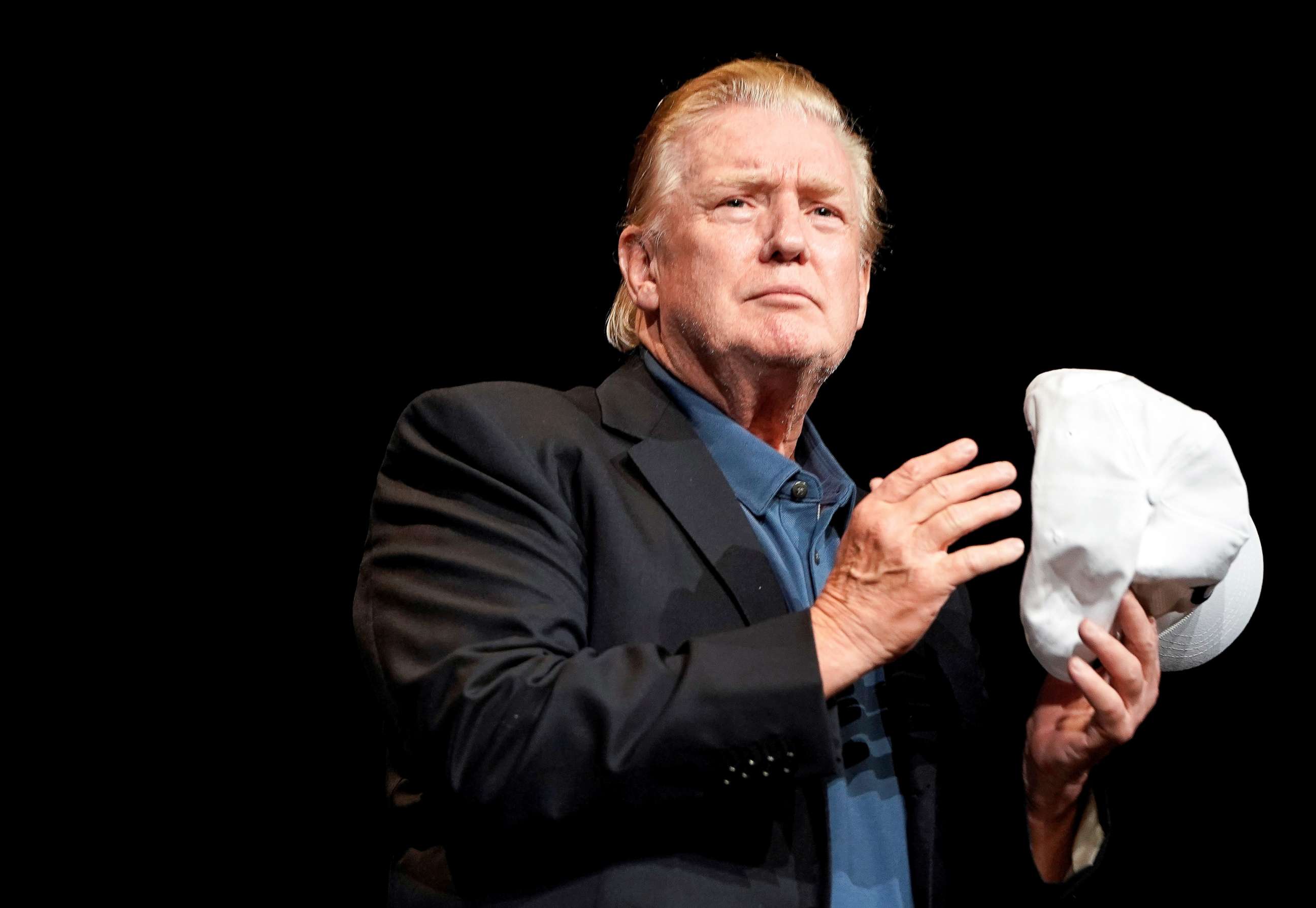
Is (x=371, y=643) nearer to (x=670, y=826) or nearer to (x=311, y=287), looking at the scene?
(x=670, y=826)

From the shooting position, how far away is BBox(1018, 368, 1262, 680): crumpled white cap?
1.38 meters

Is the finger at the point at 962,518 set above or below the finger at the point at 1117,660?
above

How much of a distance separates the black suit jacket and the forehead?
419mm

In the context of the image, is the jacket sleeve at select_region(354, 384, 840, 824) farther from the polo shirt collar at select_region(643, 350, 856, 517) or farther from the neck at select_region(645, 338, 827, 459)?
the neck at select_region(645, 338, 827, 459)

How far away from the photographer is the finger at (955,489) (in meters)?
1.38

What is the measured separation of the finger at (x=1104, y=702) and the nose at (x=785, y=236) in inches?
28.8

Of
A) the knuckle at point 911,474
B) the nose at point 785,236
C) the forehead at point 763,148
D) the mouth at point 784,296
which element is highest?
the forehead at point 763,148

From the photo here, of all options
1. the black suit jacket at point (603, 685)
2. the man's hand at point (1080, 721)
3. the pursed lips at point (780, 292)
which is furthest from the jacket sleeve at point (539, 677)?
the pursed lips at point (780, 292)

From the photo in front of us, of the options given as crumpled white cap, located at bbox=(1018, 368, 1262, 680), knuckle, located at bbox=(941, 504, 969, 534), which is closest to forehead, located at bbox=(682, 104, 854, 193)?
crumpled white cap, located at bbox=(1018, 368, 1262, 680)

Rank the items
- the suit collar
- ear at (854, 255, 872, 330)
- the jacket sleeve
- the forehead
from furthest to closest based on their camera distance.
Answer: ear at (854, 255, 872, 330) < the forehead < the suit collar < the jacket sleeve

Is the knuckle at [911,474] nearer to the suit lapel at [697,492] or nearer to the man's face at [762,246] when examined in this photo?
the suit lapel at [697,492]

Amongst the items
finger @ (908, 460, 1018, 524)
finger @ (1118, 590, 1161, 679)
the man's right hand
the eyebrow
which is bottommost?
finger @ (1118, 590, 1161, 679)

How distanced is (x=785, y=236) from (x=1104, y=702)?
0.81 m

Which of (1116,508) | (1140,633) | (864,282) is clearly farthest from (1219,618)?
(864,282)
